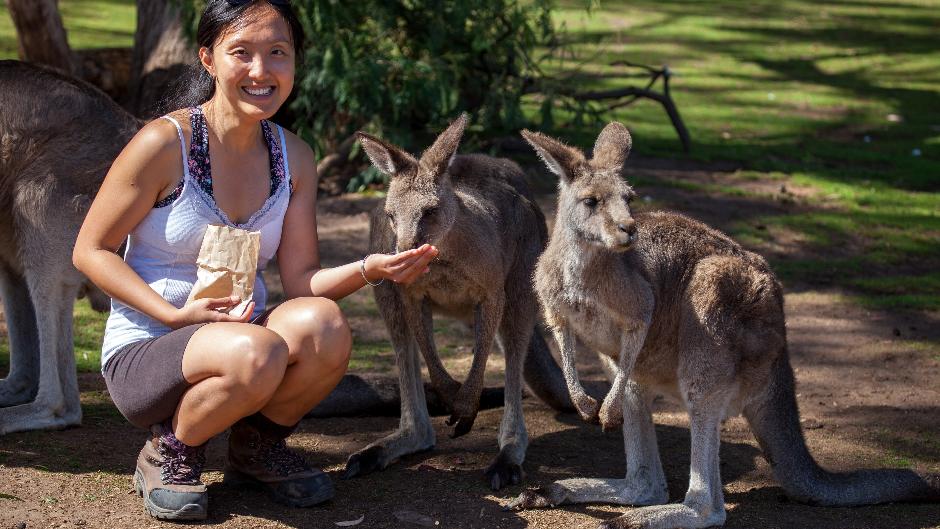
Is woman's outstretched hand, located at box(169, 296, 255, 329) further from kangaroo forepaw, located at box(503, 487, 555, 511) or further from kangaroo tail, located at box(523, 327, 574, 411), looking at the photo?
kangaroo tail, located at box(523, 327, 574, 411)

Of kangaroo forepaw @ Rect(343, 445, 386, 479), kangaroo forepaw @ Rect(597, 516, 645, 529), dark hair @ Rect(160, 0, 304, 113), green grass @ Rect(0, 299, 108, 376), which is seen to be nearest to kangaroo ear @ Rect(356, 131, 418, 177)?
dark hair @ Rect(160, 0, 304, 113)

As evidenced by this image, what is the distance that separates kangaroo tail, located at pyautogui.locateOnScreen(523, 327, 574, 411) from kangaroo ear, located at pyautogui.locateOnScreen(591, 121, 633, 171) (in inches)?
42.0

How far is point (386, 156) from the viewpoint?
363 cm

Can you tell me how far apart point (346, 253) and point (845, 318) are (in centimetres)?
261

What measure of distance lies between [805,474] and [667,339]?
58cm

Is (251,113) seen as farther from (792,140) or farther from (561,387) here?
(792,140)

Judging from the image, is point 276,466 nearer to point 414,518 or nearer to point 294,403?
point 294,403

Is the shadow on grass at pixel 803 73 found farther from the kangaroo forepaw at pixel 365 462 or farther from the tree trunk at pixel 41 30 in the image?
the kangaroo forepaw at pixel 365 462

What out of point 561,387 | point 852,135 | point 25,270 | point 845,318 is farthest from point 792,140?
point 25,270

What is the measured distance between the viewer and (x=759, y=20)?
1465 cm

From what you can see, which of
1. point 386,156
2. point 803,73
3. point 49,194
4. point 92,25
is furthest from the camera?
point 803,73

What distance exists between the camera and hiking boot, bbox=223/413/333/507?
10.8 ft

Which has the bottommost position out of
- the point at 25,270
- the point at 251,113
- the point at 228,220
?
the point at 25,270

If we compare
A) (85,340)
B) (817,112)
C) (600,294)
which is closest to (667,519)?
(600,294)
